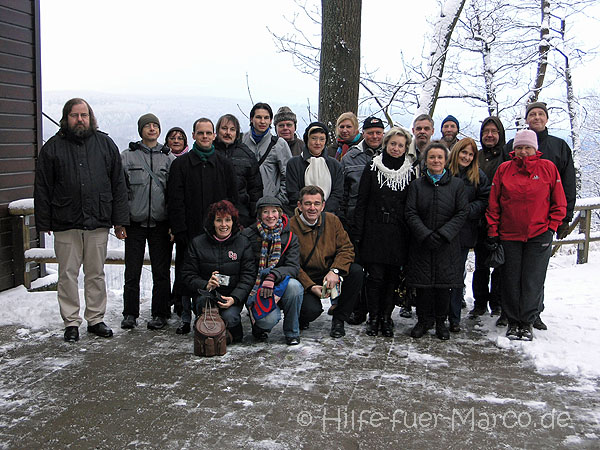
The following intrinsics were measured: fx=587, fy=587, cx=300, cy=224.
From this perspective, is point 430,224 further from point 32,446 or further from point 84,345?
point 32,446

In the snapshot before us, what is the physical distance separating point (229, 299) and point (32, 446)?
1978 mm

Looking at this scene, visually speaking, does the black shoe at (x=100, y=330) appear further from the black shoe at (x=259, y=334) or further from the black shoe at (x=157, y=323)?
the black shoe at (x=259, y=334)

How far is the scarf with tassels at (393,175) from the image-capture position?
5258 millimetres

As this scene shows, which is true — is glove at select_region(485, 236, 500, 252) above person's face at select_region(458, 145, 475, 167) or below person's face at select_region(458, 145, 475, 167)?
below

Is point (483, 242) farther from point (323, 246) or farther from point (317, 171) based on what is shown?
point (317, 171)

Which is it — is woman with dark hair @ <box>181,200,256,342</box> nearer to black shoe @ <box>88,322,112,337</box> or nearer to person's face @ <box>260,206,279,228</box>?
person's face @ <box>260,206,279,228</box>

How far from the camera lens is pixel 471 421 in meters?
3.54

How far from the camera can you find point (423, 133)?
5.91 metres

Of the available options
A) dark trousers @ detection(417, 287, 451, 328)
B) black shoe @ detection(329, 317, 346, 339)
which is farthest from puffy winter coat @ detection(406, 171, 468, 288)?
black shoe @ detection(329, 317, 346, 339)

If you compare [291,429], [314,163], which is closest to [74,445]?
[291,429]

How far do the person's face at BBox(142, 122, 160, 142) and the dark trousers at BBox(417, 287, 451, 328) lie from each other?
280 centimetres

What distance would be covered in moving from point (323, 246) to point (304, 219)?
30 cm

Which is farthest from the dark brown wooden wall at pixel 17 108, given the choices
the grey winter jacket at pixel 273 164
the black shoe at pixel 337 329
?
the black shoe at pixel 337 329

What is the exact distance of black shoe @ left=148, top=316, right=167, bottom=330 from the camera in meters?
5.40
